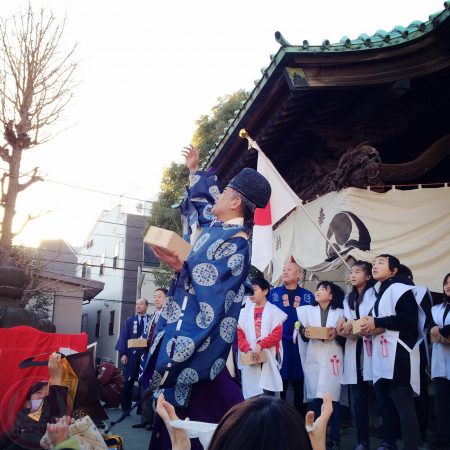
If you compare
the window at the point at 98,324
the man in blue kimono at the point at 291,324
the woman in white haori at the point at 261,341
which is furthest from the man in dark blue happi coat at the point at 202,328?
the window at the point at 98,324

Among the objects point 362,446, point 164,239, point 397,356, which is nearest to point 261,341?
point 362,446

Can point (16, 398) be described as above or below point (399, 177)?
below

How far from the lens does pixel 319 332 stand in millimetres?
5508

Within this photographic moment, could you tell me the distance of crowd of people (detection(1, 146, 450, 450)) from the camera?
73.9 inches

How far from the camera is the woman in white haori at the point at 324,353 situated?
5391 mm

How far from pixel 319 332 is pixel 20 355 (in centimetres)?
292

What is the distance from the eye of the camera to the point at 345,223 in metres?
6.34

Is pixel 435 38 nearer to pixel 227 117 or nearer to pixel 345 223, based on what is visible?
pixel 345 223

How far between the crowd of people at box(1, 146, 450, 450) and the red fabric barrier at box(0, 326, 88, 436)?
42cm

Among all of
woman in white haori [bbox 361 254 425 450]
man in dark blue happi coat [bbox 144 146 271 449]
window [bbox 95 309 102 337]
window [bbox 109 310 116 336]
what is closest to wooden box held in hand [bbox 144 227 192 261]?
man in dark blue happi coat [bbox 144 146 271 449]

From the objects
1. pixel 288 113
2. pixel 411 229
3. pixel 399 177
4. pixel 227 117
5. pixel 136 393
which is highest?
pixel 227 117

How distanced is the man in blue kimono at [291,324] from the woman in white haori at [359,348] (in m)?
0.86

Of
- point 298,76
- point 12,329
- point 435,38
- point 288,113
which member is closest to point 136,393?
point 12,329

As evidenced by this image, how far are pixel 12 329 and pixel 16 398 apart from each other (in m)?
0.74
